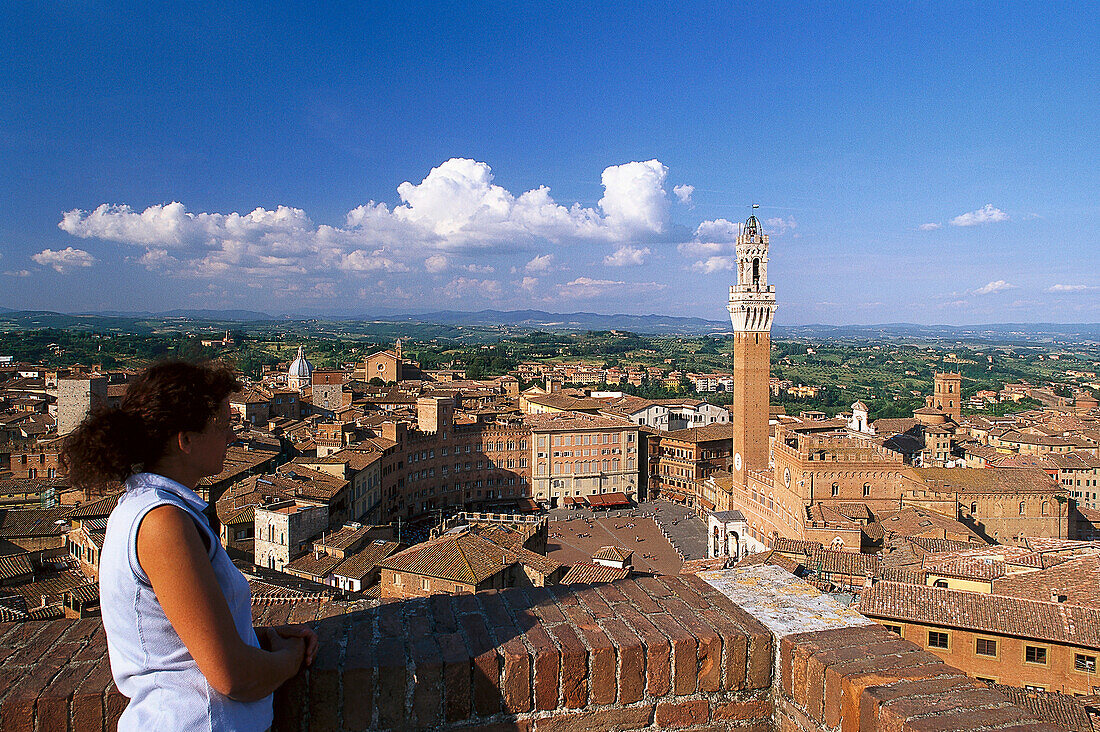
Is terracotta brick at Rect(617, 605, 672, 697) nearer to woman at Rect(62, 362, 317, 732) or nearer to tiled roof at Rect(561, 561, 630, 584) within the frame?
woman at Rect(62, 362, 317, 732)

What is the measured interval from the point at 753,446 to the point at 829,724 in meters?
44.3

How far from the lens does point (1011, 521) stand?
3491 cm

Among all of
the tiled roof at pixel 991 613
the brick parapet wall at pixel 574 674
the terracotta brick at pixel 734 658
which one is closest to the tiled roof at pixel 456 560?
the tiled roof at pixel 991 613

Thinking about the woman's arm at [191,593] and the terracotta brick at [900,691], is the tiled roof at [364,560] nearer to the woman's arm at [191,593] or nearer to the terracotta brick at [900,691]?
the terracotta brick at [900,691]

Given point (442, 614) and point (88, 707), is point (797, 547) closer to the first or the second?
point (442, 614)

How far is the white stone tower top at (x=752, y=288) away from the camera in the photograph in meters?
46.2

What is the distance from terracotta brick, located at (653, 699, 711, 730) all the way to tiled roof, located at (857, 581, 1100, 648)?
13889mm

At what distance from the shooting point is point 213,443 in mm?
2111

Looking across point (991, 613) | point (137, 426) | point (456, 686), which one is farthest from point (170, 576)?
point (991, 613)

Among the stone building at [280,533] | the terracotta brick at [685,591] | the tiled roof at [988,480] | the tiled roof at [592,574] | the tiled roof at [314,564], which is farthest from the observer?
the tiled roof at [988,480]

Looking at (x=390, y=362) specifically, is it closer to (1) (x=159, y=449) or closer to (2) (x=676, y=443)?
(2) (x=676, y=443)

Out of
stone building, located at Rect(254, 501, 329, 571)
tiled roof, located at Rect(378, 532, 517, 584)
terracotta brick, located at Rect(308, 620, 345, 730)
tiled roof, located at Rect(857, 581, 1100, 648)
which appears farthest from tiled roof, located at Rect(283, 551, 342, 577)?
terracotta brick, located at Rect(308, 620, 345, 730)

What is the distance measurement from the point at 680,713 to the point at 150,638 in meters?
1.81

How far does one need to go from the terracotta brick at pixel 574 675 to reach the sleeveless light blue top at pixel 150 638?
1042 millimetres
